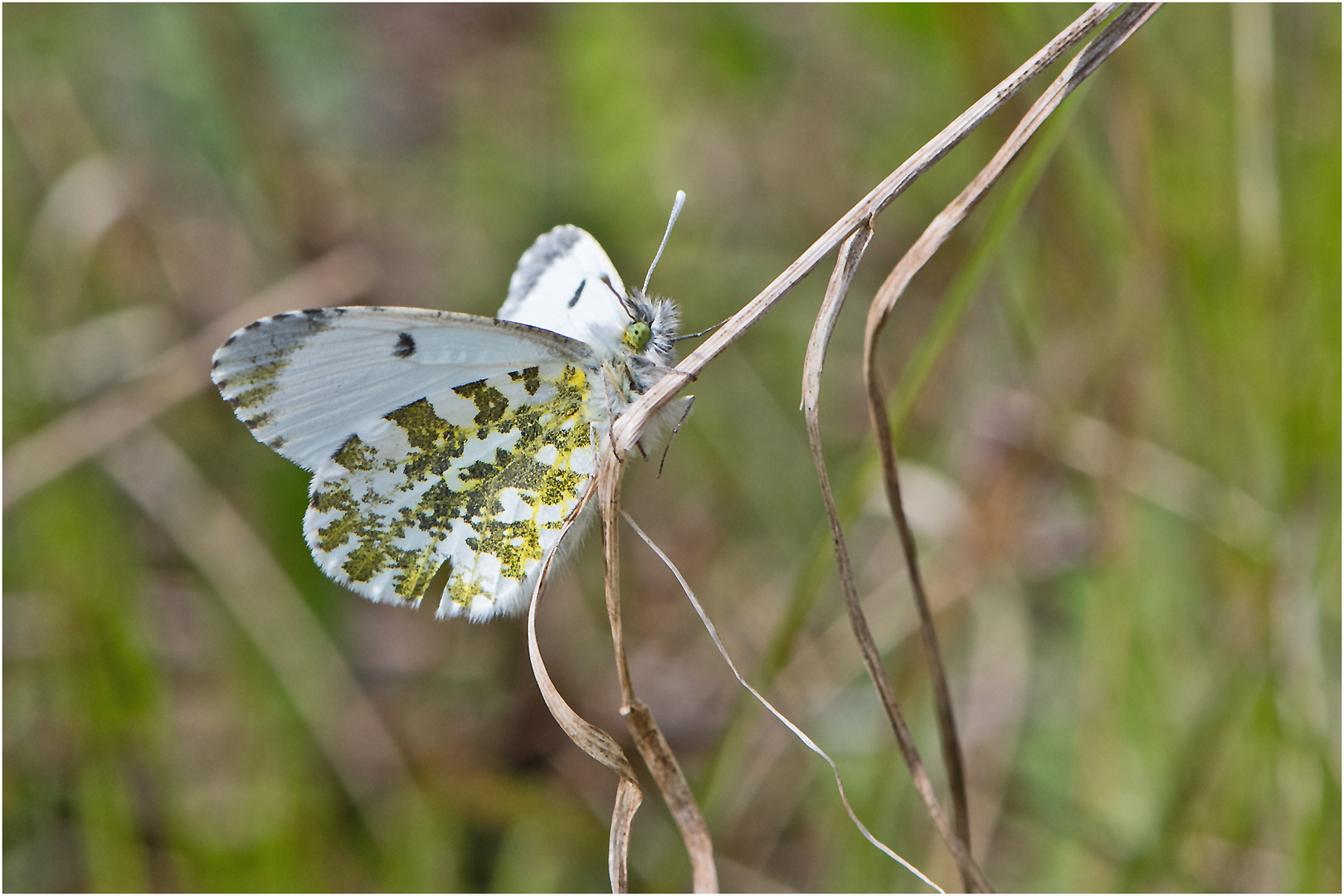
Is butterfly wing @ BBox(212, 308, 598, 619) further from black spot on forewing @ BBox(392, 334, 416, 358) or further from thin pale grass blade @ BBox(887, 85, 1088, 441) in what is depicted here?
thin pale grass blade @ BBox(887, 85, 1088, 441)

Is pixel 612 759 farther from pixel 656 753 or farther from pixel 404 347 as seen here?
pixel 404 347

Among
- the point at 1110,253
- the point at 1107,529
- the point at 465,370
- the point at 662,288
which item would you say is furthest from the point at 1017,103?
the point at 465,370

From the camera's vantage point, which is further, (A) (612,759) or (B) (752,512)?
(B) (752,512)

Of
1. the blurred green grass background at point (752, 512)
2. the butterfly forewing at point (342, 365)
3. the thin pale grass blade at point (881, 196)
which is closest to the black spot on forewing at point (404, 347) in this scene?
the butterfly forewing at point (342, 365)

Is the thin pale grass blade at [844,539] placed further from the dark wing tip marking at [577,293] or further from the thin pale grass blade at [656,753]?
the dark wing tip marking at [577,293]

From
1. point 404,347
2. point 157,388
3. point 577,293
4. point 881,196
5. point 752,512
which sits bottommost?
point 157,388

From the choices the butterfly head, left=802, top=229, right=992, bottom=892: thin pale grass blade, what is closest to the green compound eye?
the butterfly head

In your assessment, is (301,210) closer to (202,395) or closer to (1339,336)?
(202,395)

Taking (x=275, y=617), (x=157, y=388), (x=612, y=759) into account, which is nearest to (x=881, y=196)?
(x=612, y=759)
